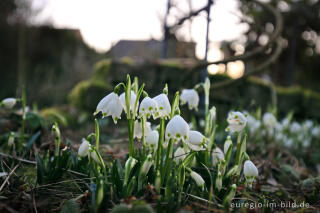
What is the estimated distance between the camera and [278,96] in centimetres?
467

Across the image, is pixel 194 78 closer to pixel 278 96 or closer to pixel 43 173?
pixel 278 96

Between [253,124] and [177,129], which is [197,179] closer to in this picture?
[177,129]

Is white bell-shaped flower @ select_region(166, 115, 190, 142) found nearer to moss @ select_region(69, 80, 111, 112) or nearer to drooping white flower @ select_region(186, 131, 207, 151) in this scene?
drooping white flower @ select_region(186, 131, 207, 151)

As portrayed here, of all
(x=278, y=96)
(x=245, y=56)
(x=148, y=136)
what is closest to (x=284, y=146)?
(x=245, y=56)

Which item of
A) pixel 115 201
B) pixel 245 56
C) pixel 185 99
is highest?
pixel 245 56

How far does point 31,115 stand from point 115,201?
1.19m

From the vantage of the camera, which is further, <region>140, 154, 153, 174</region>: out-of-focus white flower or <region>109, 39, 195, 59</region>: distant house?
<region>109, 39, 195, 59</region>: distant house

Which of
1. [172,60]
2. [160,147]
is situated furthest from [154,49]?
[160,147]

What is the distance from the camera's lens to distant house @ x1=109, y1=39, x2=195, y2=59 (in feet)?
16.6

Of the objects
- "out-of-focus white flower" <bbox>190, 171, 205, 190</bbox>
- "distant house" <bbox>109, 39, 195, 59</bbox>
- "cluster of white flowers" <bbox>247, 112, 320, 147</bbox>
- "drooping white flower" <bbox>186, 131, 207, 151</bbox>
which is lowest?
"cluster of white flowers" <bbox>247, 112, 320, 147</bbox>

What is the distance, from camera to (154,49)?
634 centimetres

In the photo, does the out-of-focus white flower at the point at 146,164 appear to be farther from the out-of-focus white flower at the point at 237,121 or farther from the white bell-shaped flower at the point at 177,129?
the out-of-focus white flower at the point at 237,121

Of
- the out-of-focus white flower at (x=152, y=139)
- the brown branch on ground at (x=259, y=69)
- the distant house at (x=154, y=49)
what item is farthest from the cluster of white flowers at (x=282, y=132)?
the distant house at (x=154, y=49)

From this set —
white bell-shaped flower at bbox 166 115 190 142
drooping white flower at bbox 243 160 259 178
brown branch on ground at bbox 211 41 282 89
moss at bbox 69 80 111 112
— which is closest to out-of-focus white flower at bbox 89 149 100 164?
white bell-shaped flower at bbox 166 115 190 142
